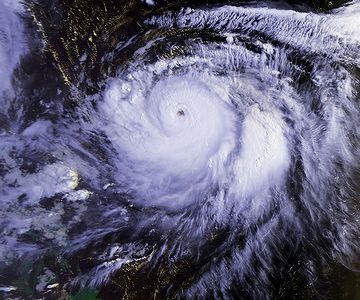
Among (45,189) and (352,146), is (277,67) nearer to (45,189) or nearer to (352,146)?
(352,146)

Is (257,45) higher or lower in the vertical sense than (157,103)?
higher

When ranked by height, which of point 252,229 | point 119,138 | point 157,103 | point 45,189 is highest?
point 157,103

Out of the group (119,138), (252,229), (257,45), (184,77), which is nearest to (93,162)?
(119,138)

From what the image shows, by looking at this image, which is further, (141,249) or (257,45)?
(257,45)

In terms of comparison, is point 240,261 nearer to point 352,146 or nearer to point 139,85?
point 352,146

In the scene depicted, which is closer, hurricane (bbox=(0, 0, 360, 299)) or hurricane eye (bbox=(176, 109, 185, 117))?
hurricane (bbox=(0, 0, 360, 299))

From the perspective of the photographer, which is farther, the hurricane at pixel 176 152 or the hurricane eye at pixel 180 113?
the hurricane eye at pixel 180 113

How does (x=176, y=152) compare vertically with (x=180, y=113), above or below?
below
